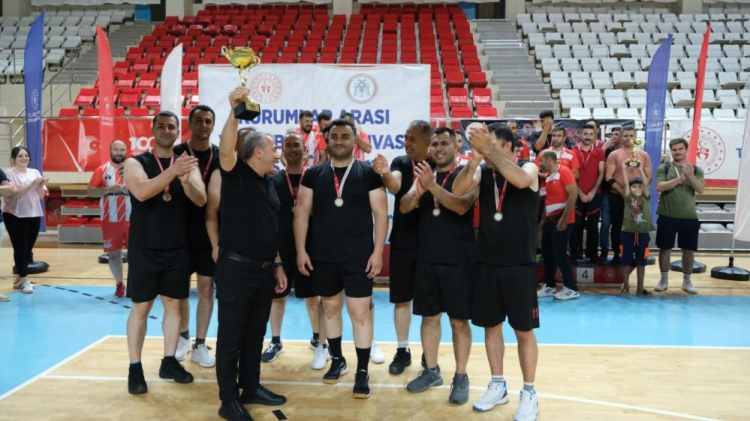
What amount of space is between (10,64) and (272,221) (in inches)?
672

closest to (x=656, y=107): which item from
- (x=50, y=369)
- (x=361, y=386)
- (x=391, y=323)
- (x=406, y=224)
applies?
(x=391, y=323)

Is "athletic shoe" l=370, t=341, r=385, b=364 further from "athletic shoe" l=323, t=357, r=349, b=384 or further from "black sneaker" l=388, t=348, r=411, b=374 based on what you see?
"athletic shoe" l=323, t=357, r=349, b=384

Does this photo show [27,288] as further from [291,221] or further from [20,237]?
[291,221]

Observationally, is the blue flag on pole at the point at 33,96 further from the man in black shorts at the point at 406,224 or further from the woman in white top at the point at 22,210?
the man in black shorts at the point at 406,224

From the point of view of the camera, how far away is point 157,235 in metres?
4.44

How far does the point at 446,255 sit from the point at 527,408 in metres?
1.14

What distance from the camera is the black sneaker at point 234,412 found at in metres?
3.96

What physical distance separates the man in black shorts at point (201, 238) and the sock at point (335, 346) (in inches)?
42.9

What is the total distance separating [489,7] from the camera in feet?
82.7

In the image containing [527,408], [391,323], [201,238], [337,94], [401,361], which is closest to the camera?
[527,408]

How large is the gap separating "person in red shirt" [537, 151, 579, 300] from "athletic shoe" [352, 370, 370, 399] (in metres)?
3.88

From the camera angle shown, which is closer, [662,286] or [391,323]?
[391,323]

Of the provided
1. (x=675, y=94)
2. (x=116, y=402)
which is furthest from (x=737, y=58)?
(x=116, y=402)

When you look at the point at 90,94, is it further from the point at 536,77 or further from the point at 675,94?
the point at 675,94
